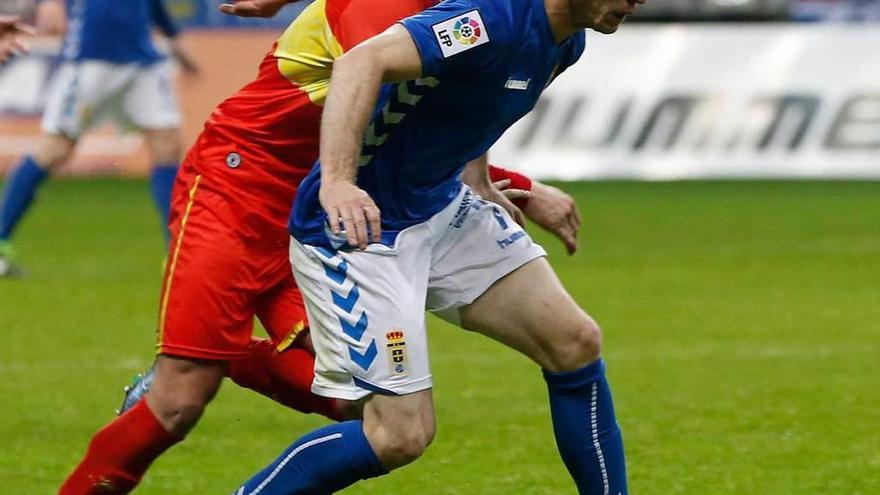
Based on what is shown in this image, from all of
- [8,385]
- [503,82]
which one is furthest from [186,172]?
[8,385]

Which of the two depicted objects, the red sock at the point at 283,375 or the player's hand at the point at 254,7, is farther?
the player's hand at the point at 254,7

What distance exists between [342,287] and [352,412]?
659 mm

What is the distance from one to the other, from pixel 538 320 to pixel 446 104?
646 millimetres

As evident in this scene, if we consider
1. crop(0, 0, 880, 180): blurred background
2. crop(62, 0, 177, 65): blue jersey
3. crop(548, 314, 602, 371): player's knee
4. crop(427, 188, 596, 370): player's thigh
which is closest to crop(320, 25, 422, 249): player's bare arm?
crop(427, 188, 596, 370): player's thigh

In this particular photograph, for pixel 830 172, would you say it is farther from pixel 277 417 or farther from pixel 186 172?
pixel 186 172

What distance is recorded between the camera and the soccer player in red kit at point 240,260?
5.40m

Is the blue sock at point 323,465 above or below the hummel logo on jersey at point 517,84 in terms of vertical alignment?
below

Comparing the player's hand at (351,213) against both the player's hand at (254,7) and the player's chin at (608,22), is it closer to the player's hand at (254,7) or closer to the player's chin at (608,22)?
the player's chin at (608,22)

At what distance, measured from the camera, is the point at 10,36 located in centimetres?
632

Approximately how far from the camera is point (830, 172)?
1844 cm

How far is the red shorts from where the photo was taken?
542 cm

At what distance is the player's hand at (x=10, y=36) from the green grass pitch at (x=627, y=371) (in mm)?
1358

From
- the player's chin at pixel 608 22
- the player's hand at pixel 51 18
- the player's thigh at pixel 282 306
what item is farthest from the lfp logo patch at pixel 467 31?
the player's hand at pixel 51 18

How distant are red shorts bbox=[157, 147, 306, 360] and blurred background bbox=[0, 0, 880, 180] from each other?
12.9 m
